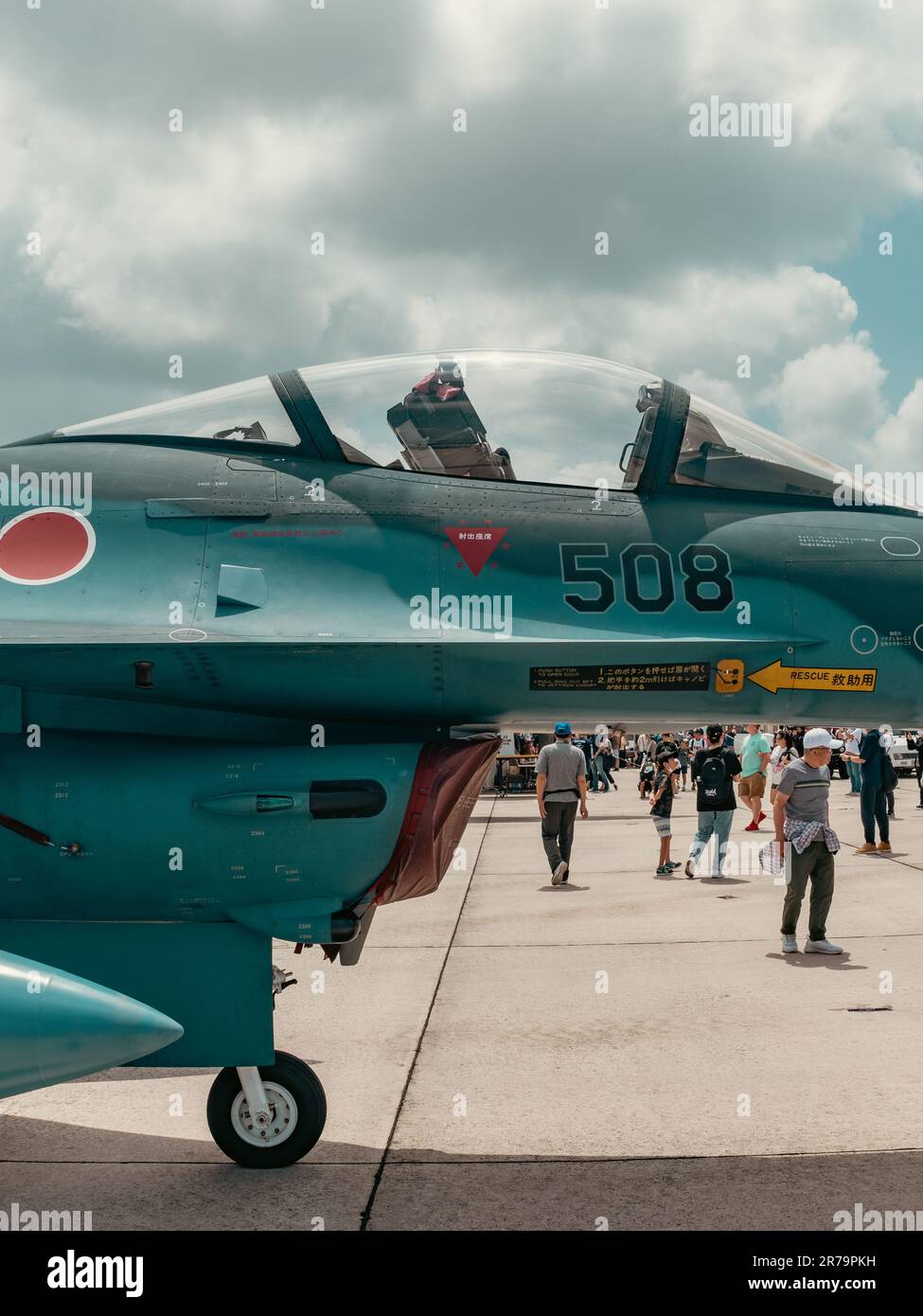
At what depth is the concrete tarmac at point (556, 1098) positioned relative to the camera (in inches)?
182

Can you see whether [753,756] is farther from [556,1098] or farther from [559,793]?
[556,1098]

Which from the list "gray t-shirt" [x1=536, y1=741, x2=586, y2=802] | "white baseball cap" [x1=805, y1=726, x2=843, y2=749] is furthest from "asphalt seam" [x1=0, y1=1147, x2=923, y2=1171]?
"gray t-shirt" [x1=536, y1=741, x2=586, y2=802]

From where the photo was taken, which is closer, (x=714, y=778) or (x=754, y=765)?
(x=714, y=778)

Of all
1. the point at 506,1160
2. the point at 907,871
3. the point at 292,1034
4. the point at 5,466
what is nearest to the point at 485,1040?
the point at 292,1034

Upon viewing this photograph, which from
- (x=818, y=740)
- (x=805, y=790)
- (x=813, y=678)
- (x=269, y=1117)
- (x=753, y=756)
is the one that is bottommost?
(x=269, y=1117)

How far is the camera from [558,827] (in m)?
12.9

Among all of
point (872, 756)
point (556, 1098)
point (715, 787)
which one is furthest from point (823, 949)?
point (872, 756)

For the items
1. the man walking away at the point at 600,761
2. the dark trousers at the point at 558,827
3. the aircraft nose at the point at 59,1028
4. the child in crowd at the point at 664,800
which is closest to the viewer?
the aircraft nose at the point at 59,1028

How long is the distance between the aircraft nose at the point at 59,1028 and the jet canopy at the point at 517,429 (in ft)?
8.03

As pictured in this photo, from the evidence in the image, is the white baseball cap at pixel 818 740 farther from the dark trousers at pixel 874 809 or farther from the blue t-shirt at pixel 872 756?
the dark trousers at pixel 874 809

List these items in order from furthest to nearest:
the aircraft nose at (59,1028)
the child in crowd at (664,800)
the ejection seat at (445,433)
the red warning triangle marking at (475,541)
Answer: the child in crowd at (664,800)
the ejection seat at (445,433)
the red warning triangle marking at (475,541)
the aircraft nose at (59,1028)

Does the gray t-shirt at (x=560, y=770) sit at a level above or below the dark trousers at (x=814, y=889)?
above

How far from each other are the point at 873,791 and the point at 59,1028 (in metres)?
12.2

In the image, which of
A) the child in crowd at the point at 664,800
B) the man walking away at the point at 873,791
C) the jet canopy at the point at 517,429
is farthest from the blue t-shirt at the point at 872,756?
the jet canopy at the point at 517,429
